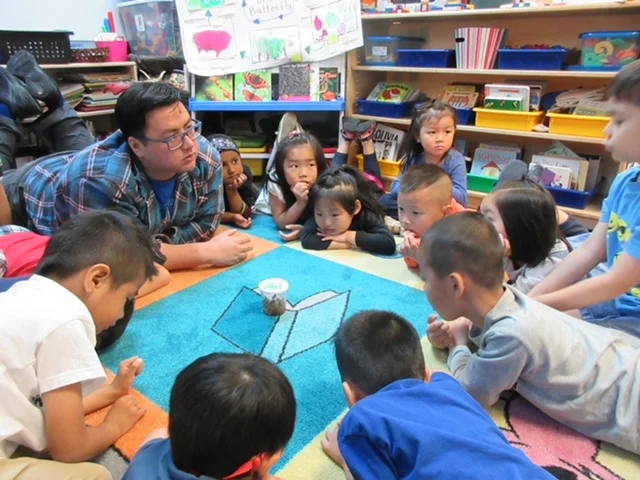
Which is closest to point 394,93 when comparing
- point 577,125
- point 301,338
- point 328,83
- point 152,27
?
point 328,83

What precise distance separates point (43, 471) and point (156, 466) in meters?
0.18

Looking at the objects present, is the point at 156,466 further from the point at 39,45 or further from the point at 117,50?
the point at 117,50

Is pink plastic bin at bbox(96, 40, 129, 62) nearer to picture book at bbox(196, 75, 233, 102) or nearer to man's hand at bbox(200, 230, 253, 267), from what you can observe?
picture book at bbox(196, 75, 233, 102)

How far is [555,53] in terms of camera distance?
2.24m

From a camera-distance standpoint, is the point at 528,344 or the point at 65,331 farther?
the point at 528,344

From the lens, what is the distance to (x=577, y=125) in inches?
88.9

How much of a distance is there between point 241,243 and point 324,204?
38 cm

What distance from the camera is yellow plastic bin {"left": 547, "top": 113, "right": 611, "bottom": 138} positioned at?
2.19 m

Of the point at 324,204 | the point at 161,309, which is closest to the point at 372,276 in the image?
the point at 324,204

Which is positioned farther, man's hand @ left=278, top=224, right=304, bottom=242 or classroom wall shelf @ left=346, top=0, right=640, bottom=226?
classroom wall shelf @ left=346, top=0, right=640, bottom=226

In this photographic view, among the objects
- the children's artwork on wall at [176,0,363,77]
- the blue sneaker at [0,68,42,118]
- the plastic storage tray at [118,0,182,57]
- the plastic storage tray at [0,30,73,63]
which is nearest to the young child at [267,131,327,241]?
the children's artwork on wall at [176,0,363,77]

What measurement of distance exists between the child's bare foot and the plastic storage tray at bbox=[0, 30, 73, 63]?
2.84 meters

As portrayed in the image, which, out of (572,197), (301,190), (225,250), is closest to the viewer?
(225,250)

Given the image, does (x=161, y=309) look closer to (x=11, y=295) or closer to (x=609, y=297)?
(x=11, y=295)
